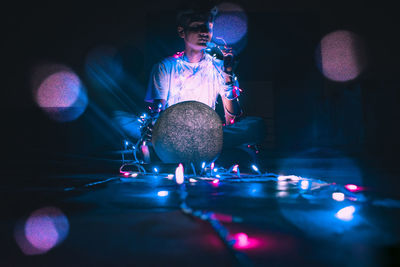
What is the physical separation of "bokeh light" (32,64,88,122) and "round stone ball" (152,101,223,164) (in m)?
3.55

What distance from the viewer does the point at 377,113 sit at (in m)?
4.79

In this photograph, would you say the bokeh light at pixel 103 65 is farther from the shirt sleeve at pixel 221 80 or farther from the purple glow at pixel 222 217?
the purple glow at pixel 222 217

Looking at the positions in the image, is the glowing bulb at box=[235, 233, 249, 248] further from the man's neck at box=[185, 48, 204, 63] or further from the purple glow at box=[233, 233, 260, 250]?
the man's neck at box=[185, 48, 204, 63]

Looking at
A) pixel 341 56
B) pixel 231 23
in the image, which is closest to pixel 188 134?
pixel 231 23

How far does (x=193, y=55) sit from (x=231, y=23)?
2.76 m

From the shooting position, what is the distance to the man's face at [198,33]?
2686mm

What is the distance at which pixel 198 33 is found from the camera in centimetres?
272

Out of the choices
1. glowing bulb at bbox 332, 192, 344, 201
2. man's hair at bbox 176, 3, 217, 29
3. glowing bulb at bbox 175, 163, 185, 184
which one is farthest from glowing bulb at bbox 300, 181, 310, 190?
man's hair at bbox 176, 3, 217, 29

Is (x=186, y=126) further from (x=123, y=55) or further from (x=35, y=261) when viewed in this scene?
(x=123, y=55)

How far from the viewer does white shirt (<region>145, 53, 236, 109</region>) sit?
2852mm

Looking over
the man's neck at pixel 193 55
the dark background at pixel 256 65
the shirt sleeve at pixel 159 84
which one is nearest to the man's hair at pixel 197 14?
the man's neck at pixel 193 55

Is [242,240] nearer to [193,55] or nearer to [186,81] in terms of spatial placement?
[186,81]

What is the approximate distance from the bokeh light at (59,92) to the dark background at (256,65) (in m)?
0.11

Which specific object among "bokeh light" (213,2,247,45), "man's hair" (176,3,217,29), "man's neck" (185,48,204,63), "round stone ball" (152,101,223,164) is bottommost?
"round stone ball" (152,101,223,164)
